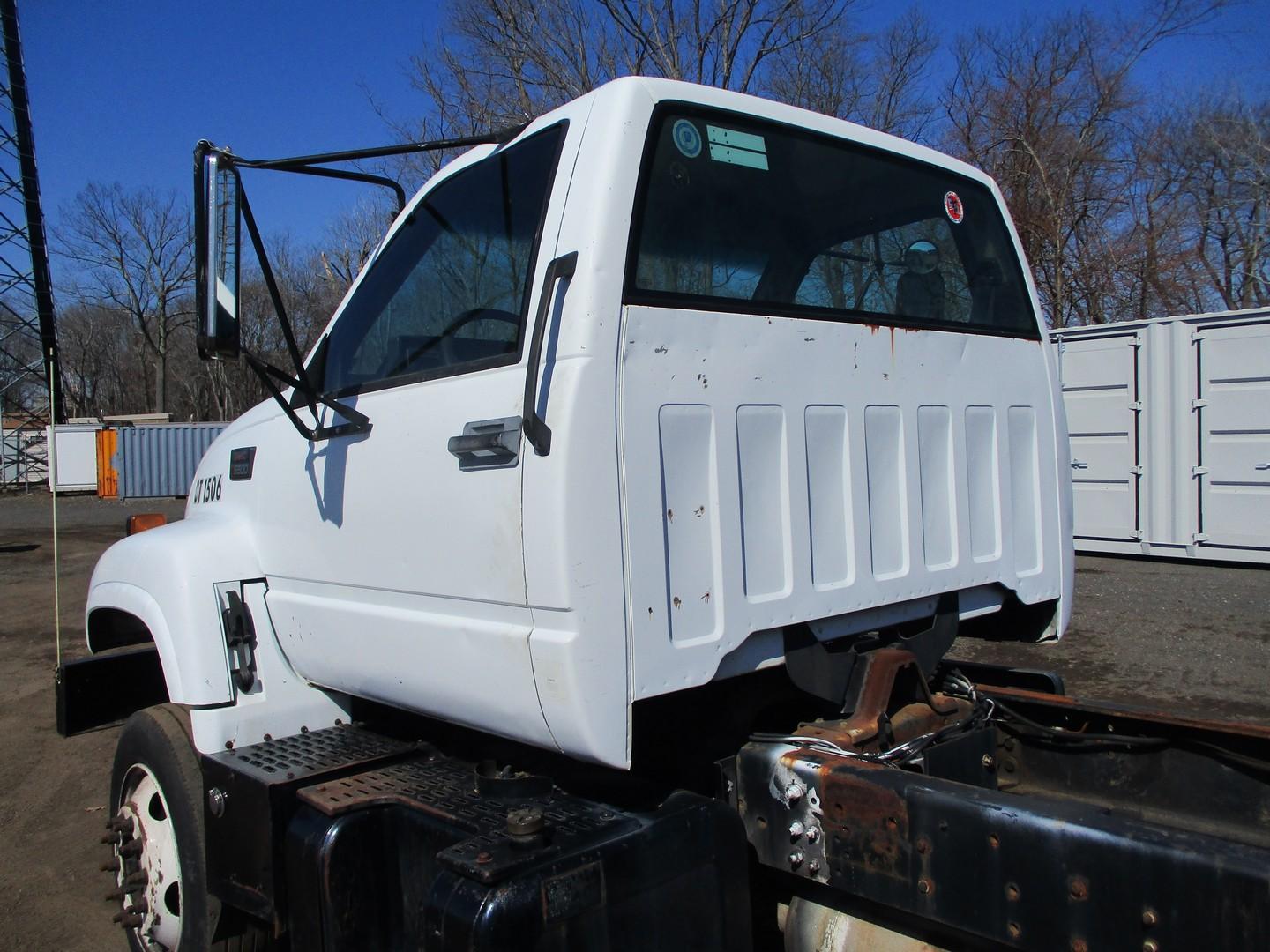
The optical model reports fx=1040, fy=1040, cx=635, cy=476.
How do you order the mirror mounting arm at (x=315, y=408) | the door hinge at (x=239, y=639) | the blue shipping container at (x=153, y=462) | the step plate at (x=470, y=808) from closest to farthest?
the step plate at (x=470, y=808) → the mirror mounting arm at (x=315, y=408) → the door hinge at (x=239, y=639) → the blue shipping container at (x=153, y=462)

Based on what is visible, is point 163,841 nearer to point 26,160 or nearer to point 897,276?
point 897,276

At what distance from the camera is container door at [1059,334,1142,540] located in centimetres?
1173

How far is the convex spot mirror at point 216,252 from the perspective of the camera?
248 centimetres

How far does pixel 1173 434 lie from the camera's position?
11391mm

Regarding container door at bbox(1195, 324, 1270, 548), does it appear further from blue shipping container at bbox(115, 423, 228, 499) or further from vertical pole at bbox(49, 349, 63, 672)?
blue shipping container at bbox(115, 423, 228, 499)

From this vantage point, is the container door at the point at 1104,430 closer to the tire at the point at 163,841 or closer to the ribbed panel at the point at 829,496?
the ribbed panel at the point at 829,496

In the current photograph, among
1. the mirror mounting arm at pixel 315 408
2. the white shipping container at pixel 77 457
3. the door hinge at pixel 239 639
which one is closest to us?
the mirror mounting arm at pixel 315 408

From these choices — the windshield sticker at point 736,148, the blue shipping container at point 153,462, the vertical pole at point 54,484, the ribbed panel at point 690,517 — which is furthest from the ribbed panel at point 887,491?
the blue shipping container at point 153,462

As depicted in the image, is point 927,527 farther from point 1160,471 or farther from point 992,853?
point 1160,471

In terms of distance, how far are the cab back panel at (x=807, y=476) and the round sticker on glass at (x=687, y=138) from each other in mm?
447

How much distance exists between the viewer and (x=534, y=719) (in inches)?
89.2

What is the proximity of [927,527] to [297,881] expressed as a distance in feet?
6.14

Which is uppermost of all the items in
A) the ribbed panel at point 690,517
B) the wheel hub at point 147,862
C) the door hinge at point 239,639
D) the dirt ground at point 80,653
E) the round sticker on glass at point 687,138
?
the round sticker on glass at point 687,138

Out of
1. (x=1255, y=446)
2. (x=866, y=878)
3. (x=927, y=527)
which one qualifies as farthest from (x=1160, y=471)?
(x=866, y=878)
